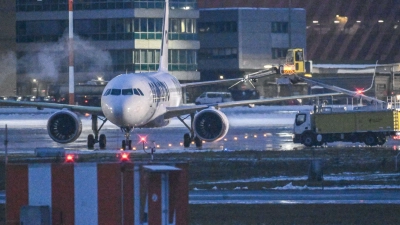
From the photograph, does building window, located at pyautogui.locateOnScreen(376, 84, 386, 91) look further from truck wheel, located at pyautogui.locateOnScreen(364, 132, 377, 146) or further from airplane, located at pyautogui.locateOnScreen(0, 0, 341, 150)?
airplane, located at pyautogui.locateOnScreen(0, 0, 341, 150)

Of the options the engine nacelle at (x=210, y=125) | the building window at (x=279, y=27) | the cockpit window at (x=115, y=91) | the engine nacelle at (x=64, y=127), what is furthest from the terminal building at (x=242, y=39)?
the cockpit window at (x=115, y=91)

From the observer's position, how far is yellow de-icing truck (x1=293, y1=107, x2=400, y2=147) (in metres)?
36.8

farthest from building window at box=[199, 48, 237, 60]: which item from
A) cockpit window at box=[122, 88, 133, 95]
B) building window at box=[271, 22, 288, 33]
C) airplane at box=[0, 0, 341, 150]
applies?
cockpit window at box=[122, 88, 133, 95]

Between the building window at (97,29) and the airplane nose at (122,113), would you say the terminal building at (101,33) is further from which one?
the airplane nose at (122,113)

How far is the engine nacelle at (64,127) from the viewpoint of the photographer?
35.5m

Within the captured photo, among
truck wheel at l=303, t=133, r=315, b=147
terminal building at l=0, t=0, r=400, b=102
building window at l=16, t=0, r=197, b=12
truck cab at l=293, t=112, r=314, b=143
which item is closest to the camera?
truck wheel at l=303, t=133, r=315, b=147

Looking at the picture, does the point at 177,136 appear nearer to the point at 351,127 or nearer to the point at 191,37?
the point at 351,127

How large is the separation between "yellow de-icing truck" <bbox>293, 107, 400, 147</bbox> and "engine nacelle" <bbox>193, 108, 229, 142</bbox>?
3946 mm

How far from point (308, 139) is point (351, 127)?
1.86 metres

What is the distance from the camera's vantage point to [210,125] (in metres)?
35.5

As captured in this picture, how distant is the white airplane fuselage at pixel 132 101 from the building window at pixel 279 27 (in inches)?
2492

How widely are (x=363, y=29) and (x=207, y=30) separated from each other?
22936 mm

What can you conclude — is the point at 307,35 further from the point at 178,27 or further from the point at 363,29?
the point at 178,27

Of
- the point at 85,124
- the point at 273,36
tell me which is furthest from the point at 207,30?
the point at 85,124
